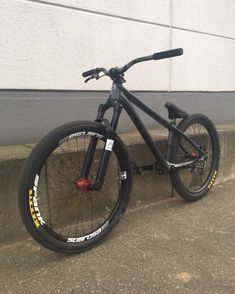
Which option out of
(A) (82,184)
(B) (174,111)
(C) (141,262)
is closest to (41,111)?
(A) (82,184)

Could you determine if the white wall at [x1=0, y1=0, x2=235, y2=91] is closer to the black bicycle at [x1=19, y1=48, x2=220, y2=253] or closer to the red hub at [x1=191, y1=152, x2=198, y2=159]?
the black bicycle at [x1=19, y1=48, x2=220, y2=253]

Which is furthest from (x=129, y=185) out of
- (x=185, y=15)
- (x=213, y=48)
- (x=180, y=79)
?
(x=213, y=48)

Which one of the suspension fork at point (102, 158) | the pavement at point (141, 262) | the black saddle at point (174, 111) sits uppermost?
the black saddle at point (174, 111)

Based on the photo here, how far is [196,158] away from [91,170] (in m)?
1.35

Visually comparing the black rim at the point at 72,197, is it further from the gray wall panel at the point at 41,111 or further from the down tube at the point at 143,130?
the gray wall panel at the point at 41,111

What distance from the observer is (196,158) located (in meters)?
3.93

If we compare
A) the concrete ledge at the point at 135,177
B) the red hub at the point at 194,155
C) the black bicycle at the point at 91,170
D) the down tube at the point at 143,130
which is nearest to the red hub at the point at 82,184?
the black bicycle at the point at 91,170

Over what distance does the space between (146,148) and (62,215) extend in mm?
1110

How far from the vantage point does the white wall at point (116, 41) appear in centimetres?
323

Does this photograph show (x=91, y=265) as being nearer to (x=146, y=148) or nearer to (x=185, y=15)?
(x=146, y=148)

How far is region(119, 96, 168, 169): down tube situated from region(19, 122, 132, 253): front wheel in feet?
1.05

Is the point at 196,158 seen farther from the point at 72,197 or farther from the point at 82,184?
the point at 82,184

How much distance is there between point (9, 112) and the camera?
3.21m

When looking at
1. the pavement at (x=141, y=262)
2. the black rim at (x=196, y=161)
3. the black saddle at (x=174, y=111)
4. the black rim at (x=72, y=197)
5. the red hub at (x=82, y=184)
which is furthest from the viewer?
the black rim at (x=196, y=161)
